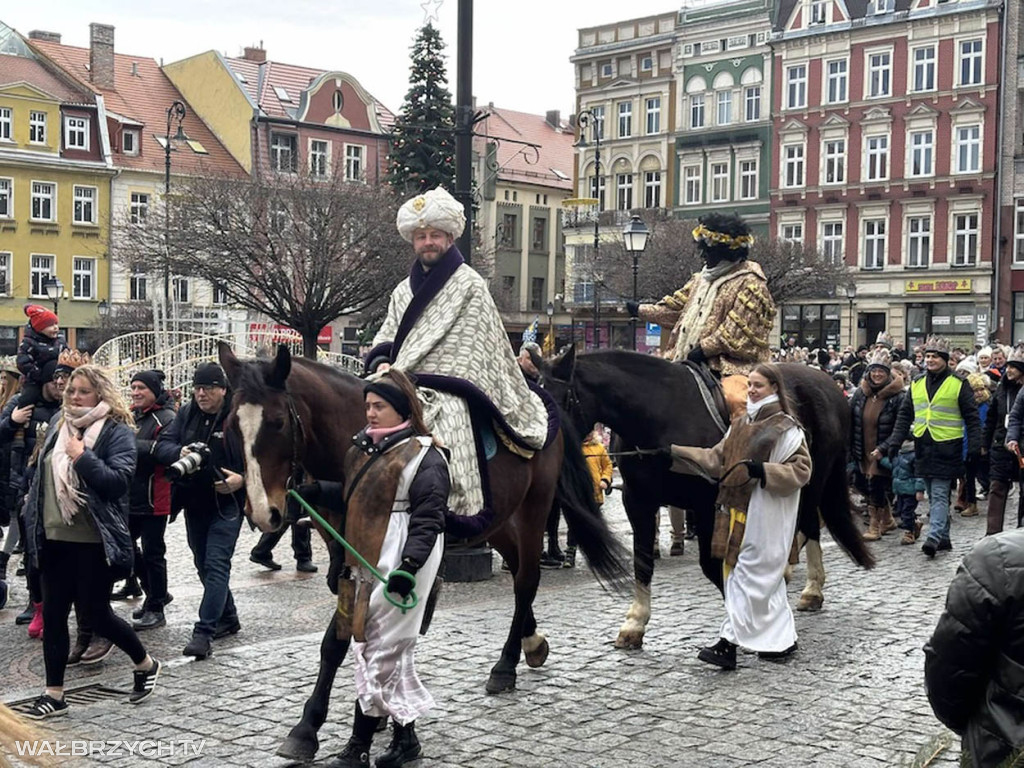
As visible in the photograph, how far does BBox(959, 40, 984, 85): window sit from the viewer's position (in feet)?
153

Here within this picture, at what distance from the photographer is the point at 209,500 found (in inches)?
322

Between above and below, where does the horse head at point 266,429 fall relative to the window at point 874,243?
below

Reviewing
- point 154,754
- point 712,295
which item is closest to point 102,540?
point 154,754

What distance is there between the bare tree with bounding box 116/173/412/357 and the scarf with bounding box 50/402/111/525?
21.6m

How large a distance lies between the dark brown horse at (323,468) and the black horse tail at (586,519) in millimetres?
200

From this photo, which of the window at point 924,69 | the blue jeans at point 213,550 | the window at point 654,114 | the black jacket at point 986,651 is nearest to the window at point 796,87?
the window at point 924,69

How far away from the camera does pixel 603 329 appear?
190 feet

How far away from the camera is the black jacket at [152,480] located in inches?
338

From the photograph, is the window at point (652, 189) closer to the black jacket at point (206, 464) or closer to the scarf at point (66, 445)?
the black jacket at point (206, 464)

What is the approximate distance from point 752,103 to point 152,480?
4836 centimetres

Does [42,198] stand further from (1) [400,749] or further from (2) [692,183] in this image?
(1) [400,749]

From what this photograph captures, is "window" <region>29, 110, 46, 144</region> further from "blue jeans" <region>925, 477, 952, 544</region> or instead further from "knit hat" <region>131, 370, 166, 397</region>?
"knit hat" <region>131, 370, 166, 397</region>

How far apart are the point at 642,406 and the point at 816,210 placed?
1797 inches

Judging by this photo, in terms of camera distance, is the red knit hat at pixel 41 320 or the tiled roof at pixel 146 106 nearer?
the red knit hat at pixel 41 320
